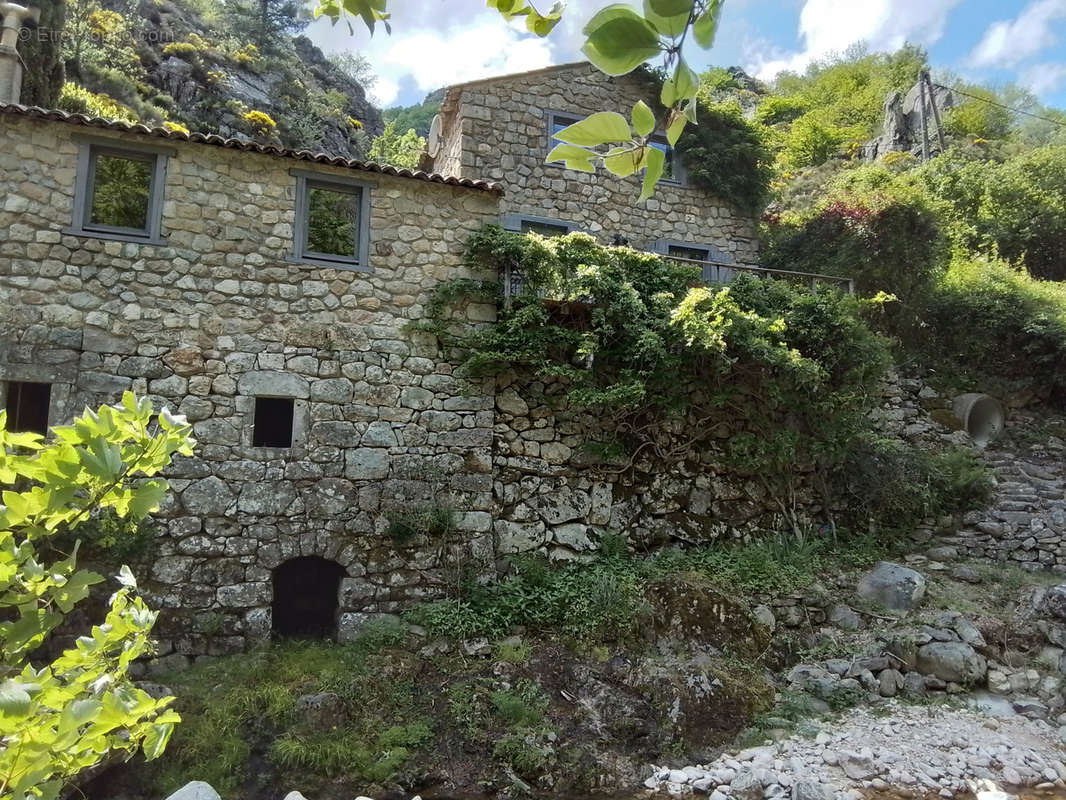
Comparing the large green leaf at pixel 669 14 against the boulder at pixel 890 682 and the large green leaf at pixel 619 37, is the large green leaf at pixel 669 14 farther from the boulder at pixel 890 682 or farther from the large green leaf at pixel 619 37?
the boulder at pixel 890 682

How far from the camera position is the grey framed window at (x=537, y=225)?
1152 cm

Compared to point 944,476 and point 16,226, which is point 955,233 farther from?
point 16,226

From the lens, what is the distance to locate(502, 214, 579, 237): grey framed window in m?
11.5

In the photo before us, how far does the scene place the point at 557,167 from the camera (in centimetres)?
1177

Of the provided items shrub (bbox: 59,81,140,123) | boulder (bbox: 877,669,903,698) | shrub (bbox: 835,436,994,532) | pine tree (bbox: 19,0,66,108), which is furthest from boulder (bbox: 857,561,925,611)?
pine tree (bbox: 19,0,66,108)

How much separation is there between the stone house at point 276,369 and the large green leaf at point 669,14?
692 centimetres

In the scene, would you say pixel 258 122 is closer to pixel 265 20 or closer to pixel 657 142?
pixel 265 20

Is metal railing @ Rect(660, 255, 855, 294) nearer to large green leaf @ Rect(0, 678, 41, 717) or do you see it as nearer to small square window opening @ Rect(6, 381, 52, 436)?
small square window opening @ Rect(6, 381, 52, 436)

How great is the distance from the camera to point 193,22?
929 inches

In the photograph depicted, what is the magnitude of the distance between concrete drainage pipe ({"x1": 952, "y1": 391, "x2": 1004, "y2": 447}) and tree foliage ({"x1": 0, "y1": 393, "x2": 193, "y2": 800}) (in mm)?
13082

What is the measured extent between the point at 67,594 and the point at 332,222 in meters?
7.67

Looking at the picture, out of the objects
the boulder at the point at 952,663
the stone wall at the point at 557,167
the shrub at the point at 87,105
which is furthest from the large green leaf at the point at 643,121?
the shrub at the point at 87,105

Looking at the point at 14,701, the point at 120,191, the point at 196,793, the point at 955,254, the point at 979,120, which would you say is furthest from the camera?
the point at 979,120

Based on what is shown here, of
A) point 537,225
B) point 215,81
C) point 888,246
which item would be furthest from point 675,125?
point 215,81
